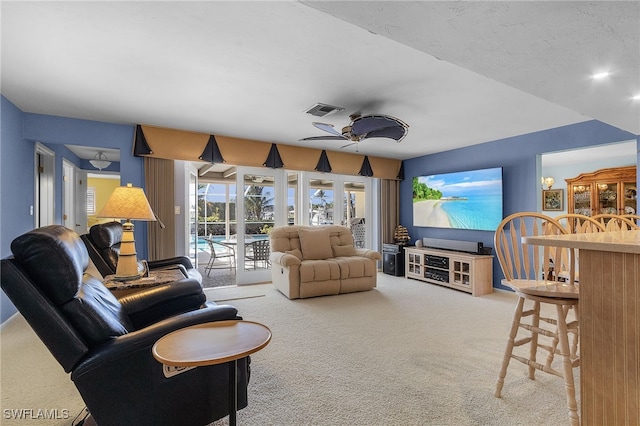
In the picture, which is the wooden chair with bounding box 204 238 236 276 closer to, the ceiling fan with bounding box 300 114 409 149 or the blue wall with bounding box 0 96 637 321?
the blue wall with bounding box 0 96 637 321

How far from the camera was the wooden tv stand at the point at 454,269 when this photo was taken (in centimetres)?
452

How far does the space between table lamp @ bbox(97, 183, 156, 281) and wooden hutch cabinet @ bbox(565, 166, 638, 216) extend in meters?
7.81

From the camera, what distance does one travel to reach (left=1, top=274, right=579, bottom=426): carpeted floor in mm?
1757

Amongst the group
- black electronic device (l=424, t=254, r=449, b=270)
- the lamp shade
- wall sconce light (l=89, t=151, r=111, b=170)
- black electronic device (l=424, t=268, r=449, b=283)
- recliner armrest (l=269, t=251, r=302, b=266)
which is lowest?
black electronic device (l=424, t=268, r=449, b=283)

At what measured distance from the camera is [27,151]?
3.71 metres

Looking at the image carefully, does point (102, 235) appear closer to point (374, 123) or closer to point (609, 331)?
point (374, 123)

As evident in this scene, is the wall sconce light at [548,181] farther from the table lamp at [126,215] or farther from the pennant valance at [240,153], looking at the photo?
the table lamp at [126,215]

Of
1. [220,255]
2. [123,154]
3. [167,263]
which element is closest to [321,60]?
[167,263]

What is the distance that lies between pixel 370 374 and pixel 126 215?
2.18 m

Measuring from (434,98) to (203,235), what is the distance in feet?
17.4

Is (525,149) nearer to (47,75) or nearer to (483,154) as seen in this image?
(483,154)

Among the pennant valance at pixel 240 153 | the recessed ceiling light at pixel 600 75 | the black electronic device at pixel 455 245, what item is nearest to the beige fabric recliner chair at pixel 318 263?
the pennant valance at pixel 240 153

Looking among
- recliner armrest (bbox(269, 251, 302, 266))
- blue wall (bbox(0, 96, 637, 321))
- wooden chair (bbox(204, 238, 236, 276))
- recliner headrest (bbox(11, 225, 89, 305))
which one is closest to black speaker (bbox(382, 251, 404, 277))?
blue wall (bbox(0, 96, 637, 321))

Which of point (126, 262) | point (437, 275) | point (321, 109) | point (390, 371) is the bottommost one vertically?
point (390, 371)
